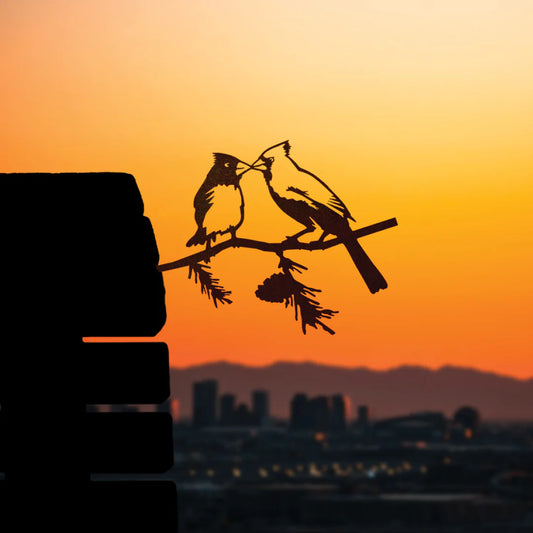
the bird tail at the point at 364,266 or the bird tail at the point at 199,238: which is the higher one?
the bird tail at the point at 199,238

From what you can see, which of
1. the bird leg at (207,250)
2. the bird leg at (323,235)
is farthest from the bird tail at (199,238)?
the bird leg at (323,235)

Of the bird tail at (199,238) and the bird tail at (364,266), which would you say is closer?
the bird tail at (364,266)

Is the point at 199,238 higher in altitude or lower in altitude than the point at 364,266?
A: higher

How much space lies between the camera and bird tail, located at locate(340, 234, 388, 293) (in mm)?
4840

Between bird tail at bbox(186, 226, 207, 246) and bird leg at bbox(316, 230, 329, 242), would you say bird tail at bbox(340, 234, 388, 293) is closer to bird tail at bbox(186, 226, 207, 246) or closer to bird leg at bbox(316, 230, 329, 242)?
bird leg at bbox(316, 230, 329, 242)

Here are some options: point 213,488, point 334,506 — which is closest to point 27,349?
point 334,506

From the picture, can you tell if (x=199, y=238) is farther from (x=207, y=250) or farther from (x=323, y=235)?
(x=323, y=235)

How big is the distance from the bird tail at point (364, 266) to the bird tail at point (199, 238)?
0.52 metres

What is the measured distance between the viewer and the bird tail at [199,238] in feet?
16.4

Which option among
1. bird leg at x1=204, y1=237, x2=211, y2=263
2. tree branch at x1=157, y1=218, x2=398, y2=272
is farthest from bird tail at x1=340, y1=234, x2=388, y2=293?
bird leg at x1=204, y1=237, x2=211, y2=263

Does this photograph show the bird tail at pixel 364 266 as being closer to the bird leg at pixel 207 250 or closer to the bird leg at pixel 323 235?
the bird leg at pixel 323 235

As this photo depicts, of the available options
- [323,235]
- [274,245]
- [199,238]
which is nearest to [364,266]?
[323,235]

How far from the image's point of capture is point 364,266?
4840 millimetres

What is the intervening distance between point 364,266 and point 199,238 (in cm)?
64
